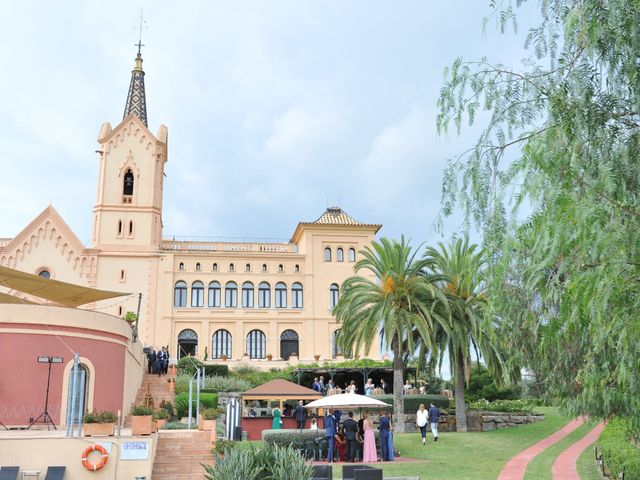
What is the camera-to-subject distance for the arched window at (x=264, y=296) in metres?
49.2

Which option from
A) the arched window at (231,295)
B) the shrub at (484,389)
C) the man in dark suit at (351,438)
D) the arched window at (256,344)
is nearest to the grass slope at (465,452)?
the man in dark suit at (351,438)

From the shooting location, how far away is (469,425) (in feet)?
94.7

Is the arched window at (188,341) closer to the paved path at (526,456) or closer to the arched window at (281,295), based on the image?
the arched window at (281,295)

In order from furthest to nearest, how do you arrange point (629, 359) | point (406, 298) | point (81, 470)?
point (406, 298)
point (81, 470)
point (629, 359)

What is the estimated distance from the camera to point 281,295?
49.5m

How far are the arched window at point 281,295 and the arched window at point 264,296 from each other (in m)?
0.63

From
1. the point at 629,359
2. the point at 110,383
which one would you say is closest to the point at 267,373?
the point at 110,383

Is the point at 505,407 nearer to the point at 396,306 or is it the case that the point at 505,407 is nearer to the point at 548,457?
the point at 396,306

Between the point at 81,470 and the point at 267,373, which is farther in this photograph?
the point at 267,373

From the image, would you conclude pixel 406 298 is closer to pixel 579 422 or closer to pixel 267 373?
pixel 579 422

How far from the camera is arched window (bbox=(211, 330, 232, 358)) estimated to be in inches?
1887

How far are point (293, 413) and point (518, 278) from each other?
1813 cm

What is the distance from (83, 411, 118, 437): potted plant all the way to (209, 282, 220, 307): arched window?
3173 cm

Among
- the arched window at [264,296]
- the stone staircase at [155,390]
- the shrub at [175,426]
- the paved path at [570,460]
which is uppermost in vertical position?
the arched window at [264,296]
